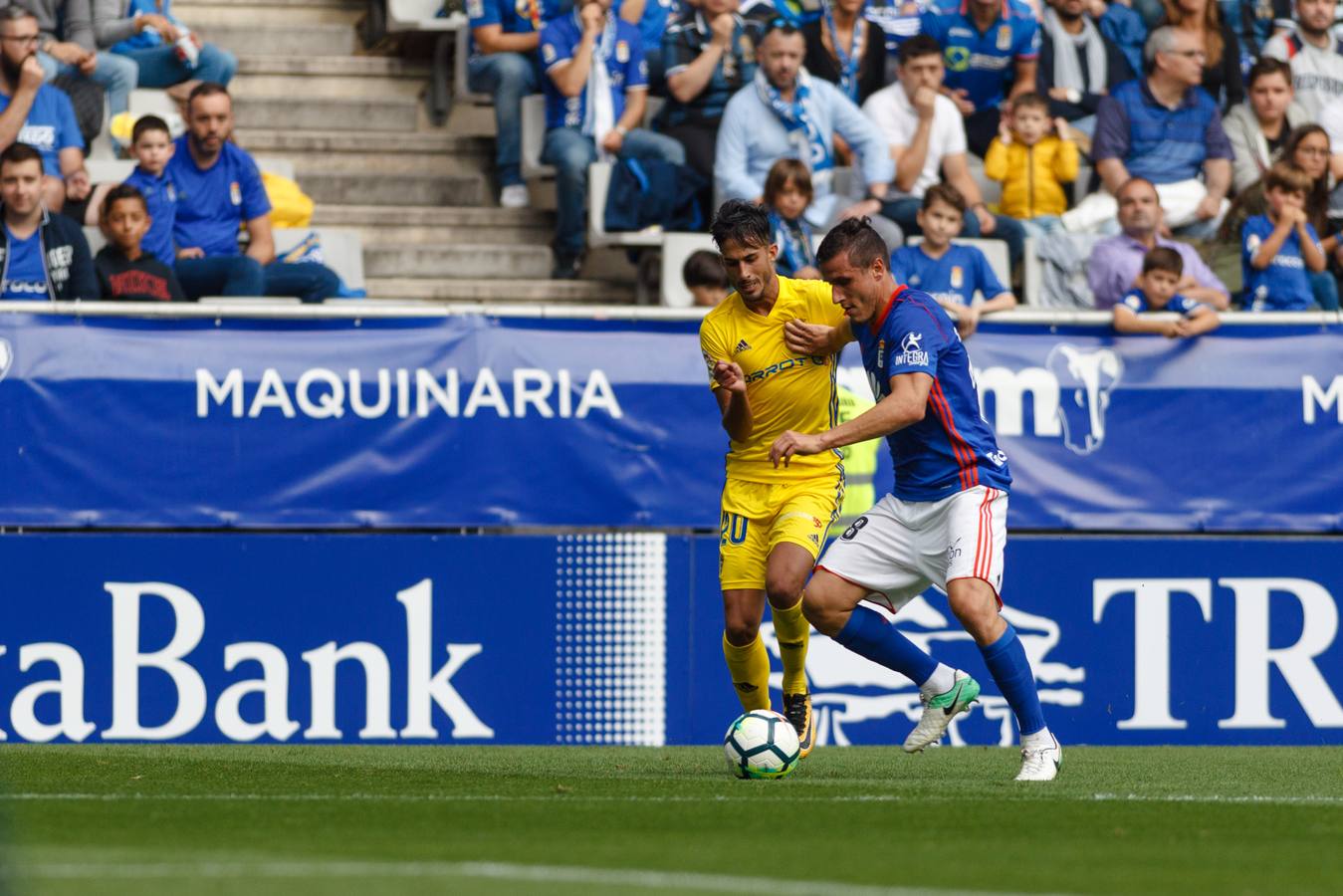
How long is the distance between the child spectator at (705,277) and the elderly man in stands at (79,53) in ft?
13.7

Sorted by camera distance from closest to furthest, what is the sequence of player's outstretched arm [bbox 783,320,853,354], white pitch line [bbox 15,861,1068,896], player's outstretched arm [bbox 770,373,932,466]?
white pitch line [bbox 15,861,1068,896] < player's outstretched arm [bbox 770,373,932,466] < player's outstretched arm [bbox 783,320,853,354]

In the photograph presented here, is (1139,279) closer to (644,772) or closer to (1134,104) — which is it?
(1134,104)

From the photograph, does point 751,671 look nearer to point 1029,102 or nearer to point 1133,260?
point 1133,260

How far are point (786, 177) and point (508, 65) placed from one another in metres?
3.07

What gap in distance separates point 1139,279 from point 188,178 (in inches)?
211

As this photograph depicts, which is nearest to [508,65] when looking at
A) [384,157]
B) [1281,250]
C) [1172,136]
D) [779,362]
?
[384,157]

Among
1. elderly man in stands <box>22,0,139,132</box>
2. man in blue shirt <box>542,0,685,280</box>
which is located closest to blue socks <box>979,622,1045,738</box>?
man in blue shirt <box>542,0,685,280</box>

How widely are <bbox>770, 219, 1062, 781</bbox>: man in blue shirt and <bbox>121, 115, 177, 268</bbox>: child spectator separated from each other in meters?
4.95

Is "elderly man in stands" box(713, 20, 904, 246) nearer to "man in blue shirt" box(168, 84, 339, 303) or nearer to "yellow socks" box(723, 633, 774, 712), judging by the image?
"man in blue shirt" box(168, 84, 339, 303)

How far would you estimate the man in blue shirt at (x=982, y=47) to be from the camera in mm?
15633

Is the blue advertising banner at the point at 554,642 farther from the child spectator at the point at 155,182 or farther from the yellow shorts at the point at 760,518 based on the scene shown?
the yellow shorts at the point at 760,518

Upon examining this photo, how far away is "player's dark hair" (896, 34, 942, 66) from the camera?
47.8 feet

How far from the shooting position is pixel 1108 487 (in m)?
12.2

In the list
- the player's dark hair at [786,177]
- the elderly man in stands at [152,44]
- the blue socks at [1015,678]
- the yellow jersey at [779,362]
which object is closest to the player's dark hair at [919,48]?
the player's dark hair at [786,177]
